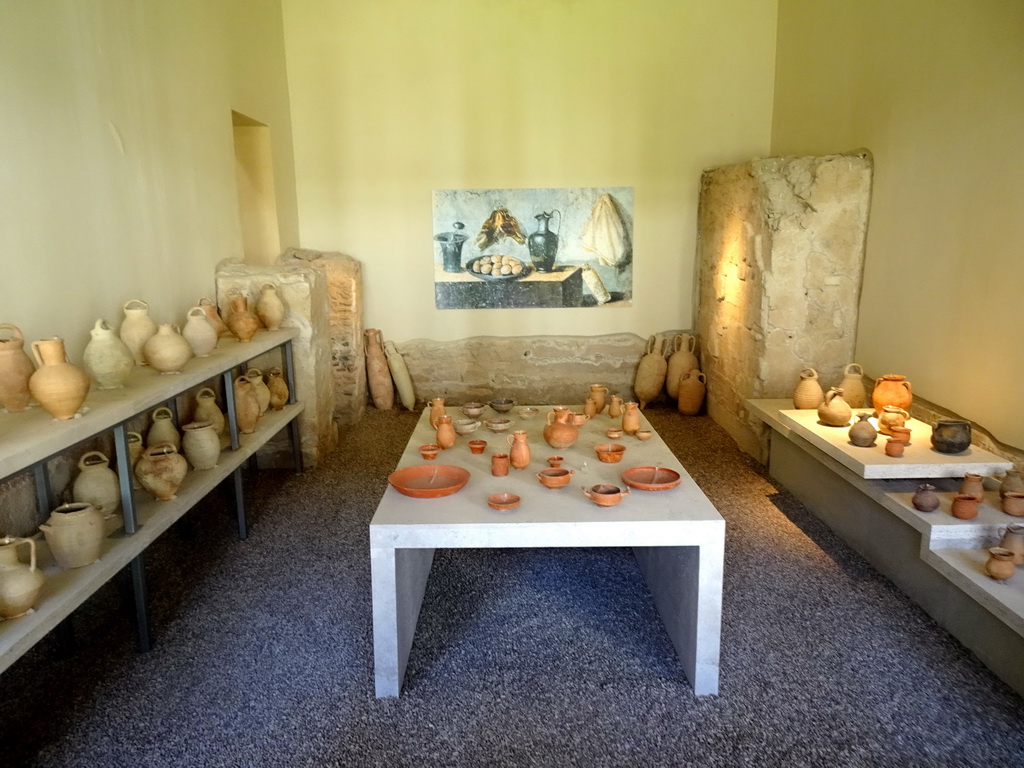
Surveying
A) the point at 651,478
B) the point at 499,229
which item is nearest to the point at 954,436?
the point at 651,478

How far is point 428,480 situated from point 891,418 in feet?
8.76

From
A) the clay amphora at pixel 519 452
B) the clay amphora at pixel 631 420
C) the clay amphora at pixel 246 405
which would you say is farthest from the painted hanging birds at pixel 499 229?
the clay amphora at pixel 519 452

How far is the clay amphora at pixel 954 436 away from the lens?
343 cm

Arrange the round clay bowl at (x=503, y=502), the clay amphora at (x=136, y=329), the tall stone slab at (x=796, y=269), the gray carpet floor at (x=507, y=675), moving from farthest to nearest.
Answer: the tall stone slab at (x=796, y=269) < the clay amphora at (x=136, y=329) < the round clay bowl at (x=503, y=502) < the gray carpet floor at (x=507, y=675)

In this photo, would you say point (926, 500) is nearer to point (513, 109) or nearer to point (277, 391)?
point (277, 391)

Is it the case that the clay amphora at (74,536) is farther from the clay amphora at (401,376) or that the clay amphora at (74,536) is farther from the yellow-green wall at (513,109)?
the yellow-green wall at (513,109)

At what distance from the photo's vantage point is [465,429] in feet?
12.1

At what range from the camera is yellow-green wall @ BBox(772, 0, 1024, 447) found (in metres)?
3.44

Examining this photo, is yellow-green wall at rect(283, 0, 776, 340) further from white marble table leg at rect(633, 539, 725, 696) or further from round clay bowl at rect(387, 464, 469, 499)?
white marble table leg at rect(633, 539, 725, 696)

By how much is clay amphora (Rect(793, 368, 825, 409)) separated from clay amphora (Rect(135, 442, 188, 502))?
3758 mm

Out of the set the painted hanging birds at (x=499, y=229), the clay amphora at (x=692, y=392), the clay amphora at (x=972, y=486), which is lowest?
the clay amphora at (x=692, y=392)

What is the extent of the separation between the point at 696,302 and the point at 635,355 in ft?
2.69

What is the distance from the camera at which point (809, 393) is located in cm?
456

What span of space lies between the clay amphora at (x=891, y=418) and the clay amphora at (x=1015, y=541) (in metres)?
0.98
